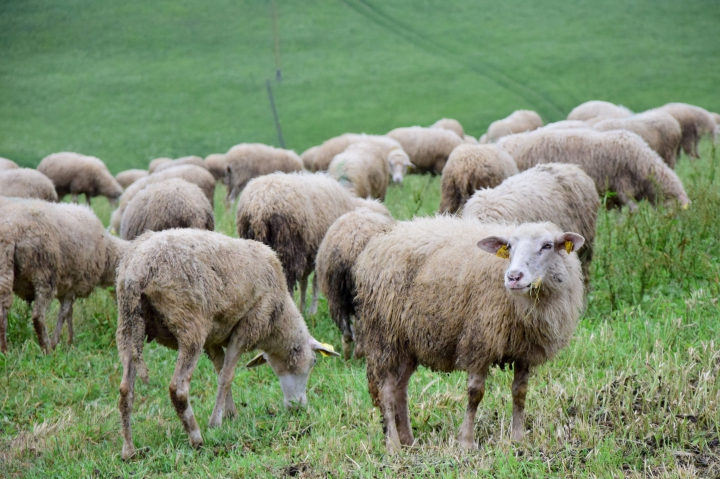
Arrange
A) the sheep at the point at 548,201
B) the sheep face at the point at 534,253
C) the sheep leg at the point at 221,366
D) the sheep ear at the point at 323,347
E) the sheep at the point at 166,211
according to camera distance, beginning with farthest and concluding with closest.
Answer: the sheep at the point at 166,211 → the sheep at the point at 548,201 → the sheep ear at the point at 323,347 → the sheep leg at the point at 221,366 → the sheep face at the point at 534,253

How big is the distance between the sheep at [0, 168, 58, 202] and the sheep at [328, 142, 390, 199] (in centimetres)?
465

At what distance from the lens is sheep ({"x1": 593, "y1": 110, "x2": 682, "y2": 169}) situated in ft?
43.4

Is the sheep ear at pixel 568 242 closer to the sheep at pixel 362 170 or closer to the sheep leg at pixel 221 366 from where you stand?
the sheep leg at pixel 221 366

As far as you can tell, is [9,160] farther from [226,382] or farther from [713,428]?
[713,428]

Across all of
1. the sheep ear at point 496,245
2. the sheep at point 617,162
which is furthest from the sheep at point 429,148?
the sheep ear at point 496,245

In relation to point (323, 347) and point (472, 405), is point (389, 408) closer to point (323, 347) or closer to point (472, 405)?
point (472, 405)

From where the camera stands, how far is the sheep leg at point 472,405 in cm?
423

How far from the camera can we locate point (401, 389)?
4672 mm

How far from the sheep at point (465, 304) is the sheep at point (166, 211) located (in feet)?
14.7

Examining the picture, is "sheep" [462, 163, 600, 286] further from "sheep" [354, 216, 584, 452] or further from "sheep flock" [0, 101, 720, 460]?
"sheep" [354, 216, 584, 452]

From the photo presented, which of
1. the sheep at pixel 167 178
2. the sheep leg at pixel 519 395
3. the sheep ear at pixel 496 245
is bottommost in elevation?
the sheep at pixel 167 178

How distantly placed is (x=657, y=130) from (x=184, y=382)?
37.6ft

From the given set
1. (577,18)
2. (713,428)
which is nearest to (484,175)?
(713,428)

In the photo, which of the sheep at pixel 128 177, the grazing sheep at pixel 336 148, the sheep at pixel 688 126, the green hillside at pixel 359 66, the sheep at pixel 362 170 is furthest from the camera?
the green hillside at pixel 359 66
